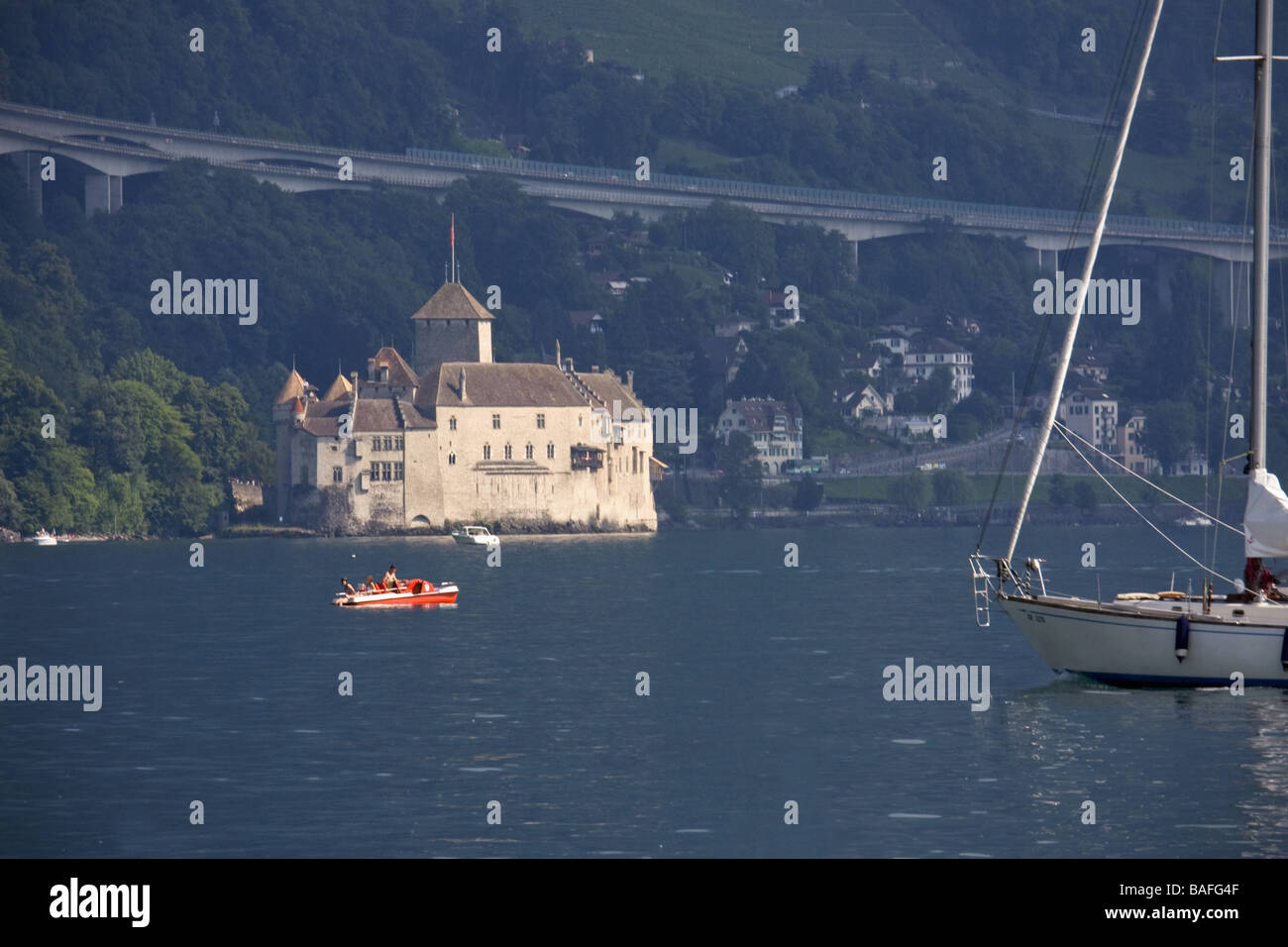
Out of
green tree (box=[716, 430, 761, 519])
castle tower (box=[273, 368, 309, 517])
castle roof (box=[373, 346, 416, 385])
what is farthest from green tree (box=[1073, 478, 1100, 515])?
castle tower (box=[273, 368, 309, 517])

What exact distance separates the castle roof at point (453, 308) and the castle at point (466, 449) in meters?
0.68

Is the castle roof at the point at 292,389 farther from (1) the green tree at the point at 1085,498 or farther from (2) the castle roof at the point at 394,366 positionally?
(1) the green tree at the point at 1085,498

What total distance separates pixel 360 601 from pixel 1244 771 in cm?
5078

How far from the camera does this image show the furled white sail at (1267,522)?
45875 mm

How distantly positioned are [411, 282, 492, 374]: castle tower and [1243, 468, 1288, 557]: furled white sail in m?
139

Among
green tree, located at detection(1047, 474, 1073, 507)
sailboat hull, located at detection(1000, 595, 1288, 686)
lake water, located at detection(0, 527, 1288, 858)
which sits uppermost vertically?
green tree, located at detection(1047, 474, 1073, 507)

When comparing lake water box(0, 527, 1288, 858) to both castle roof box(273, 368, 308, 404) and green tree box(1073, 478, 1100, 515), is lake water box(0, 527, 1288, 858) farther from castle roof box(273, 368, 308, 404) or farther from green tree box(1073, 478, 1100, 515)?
green tree box(1073, 478, 1100, 515)

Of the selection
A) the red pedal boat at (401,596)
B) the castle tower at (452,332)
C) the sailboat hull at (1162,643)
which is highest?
the castle tower at (452,332)

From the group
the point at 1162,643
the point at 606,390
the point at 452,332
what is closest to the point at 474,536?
the point at 606,390

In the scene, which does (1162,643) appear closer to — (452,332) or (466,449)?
(466,449)

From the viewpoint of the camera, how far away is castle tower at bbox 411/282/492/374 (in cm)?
A: 18275

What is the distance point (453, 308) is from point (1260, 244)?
457 feet

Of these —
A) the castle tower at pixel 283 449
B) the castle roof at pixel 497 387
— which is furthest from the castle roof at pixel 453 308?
the castle tower at pixel 283 449

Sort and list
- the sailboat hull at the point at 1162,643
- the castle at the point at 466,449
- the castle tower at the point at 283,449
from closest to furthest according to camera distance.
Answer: the sailboat hull at the point at 1162,643 < the castle at the point at 466,449 < the castle tower at the point at 283,449
